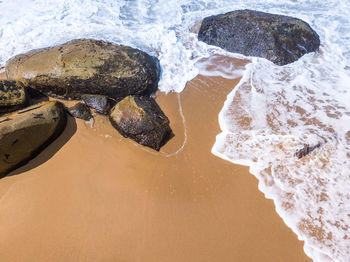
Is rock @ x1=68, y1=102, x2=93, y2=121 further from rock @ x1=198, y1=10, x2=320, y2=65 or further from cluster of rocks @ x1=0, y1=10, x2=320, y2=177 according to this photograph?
rock @ x1=198, y1=10, x2=320, y2=65

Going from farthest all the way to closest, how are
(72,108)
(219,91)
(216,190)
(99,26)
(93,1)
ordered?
(93,1) < (99,26) < (219,91) < (72,108) < (216,190)

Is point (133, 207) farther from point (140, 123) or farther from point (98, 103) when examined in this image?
point (98, 103)

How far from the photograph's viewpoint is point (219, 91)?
4.54m

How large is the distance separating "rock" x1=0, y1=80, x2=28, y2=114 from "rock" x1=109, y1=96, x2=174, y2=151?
4.52ft

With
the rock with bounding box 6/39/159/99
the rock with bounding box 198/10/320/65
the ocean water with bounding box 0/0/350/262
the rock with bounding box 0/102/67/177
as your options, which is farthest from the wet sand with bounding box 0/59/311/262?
the rock with bounding box 198/10/320/65

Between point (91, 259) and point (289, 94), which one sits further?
point (289, 94)

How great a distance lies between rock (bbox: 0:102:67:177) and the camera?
3.12 m

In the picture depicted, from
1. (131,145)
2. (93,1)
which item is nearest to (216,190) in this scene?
(131,145)

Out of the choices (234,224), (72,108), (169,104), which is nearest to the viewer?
(234,224)

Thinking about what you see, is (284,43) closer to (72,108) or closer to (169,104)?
(169,104)

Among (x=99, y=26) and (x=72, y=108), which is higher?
(x=99, y=26)

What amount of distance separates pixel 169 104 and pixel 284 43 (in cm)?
321

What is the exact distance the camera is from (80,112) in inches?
153

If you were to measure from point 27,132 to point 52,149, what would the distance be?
1.36 ft
